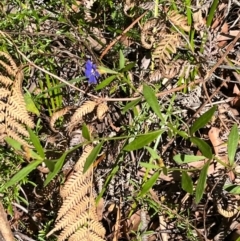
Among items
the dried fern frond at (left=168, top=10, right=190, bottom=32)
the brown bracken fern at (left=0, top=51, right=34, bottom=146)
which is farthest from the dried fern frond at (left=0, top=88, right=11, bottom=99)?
the dried fern frond at (left=168, top=10, right=190, bottom=32)

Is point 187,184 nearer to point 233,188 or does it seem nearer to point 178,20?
point 233,188

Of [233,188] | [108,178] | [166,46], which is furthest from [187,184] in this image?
[166,46]

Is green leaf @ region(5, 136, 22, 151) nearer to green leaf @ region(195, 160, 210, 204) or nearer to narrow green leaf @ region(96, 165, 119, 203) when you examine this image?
narrow green leaf @ region(96, 165, 119, 203)

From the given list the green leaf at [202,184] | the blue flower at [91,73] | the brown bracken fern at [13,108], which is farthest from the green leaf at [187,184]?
the brown bracken fern at [13,108]

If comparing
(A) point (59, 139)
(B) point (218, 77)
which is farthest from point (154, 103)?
(A) point (59, 139)

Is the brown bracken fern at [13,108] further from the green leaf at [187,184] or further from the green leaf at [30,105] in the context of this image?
the green leaf at [187,184]
